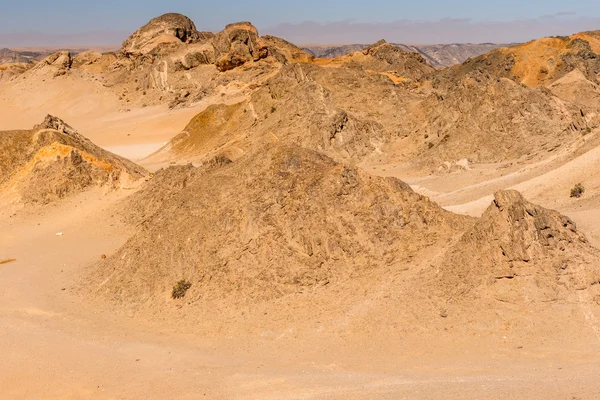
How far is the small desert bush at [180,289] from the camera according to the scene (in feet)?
49.3

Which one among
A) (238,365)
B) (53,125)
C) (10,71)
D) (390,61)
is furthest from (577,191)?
(10,71)

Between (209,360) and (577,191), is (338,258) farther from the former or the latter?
(577,191)

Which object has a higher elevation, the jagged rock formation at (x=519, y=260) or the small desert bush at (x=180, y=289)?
the jagged rock formation at (x=519, y=260)

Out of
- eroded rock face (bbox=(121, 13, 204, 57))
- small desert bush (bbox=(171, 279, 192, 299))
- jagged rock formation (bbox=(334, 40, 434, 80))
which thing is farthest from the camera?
jagged rock formation (bbox=(334, 40, 434, 80))

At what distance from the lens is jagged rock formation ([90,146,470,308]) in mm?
14828

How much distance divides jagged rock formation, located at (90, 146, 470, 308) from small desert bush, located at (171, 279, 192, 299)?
0.13 metres

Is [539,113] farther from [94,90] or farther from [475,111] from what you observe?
[94,90]

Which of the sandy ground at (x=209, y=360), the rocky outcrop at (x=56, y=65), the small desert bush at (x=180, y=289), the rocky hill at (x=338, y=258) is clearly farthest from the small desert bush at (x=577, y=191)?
the rocky outcrop at (x=56, y=65)

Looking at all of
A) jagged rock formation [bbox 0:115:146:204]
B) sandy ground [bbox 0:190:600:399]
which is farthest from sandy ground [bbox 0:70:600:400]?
jagged rock formation [bbox 0:115:146:204]

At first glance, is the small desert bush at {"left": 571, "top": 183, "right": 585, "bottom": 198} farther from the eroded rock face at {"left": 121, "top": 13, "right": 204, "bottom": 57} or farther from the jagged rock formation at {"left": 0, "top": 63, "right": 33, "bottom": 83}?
the jagged rock formation at {"left": 0, "top": 63, "right": 33, "bottom": 83}

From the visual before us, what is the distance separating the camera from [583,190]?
20.9 metres

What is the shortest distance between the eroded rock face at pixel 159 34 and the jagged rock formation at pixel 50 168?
31.4 m

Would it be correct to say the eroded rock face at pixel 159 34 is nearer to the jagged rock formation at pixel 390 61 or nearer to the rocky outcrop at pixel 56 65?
the rocky outcrop at pixel 56 65

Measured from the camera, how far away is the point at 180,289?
49.4ft
